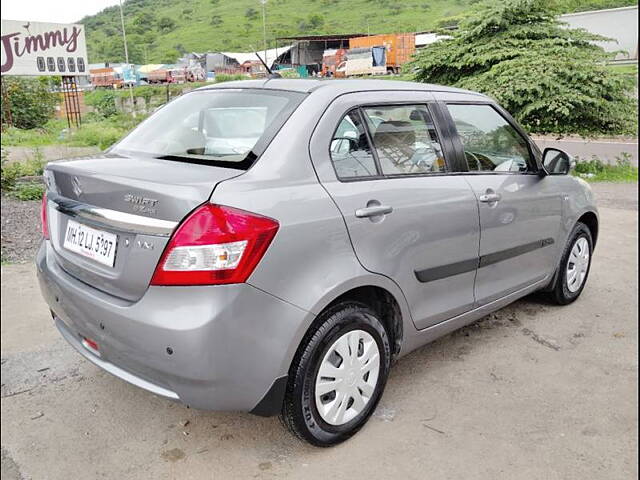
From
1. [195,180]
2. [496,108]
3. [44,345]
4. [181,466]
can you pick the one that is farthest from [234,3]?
[181,466]

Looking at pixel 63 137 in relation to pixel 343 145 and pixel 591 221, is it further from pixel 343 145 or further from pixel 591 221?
pixel 343 145

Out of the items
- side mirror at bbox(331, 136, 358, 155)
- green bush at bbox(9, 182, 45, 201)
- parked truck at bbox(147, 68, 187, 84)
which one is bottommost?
green bush at bbox(9, 182, 45, 201)

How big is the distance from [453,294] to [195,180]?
159cm

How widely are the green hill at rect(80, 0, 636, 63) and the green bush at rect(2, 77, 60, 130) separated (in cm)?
711

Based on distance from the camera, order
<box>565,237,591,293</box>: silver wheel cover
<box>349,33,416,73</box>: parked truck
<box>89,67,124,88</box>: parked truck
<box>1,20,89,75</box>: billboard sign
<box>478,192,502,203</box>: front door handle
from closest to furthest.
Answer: <box>478,192,502,203</box>: front door handle, <box>565,237,591,293</box>: silver wheel cover, <box>349,33,416,73</box>: parked truck, <box>1,20,89,75</box>: billboard sign, <box>89,67,124,88</box>: parked truck

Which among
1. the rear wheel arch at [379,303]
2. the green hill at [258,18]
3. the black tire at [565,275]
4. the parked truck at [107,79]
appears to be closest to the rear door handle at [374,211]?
the rear wheel arch at [379,303]

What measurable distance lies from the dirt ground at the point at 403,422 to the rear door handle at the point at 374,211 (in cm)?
102

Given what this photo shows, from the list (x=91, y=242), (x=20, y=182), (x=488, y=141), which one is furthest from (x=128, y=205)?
(x=20, y=182)

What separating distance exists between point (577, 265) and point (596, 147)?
13435mm

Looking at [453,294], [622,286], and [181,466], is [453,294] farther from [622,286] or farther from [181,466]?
[622,286]

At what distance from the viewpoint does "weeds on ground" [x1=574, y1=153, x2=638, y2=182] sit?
35.6 ft

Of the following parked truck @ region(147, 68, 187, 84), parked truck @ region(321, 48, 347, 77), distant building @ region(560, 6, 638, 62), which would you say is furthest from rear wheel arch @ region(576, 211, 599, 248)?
parked truck @ region(147, 68, 187, 84)

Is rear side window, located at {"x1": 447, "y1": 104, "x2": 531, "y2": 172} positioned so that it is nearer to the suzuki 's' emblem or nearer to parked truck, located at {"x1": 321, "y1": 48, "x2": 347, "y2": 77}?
the suzuki 's' emblem

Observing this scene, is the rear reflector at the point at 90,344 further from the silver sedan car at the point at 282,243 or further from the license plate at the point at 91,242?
the license plate at the point at 91,242
